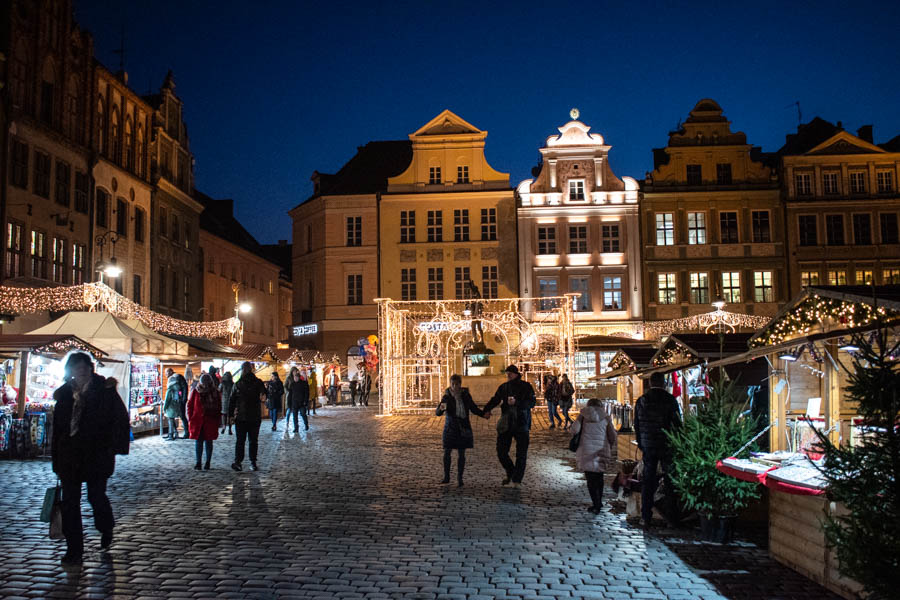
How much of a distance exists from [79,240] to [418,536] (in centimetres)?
2765

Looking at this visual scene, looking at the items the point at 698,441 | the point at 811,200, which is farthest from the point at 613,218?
the point at 698,441

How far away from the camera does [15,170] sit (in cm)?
2792

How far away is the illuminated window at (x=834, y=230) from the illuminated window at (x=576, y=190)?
12.6 m

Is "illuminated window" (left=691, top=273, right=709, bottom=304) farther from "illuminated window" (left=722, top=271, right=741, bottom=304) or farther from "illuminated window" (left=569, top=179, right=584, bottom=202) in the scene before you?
"illuminated window" (left=569, top=179, right=584, bottom=202)

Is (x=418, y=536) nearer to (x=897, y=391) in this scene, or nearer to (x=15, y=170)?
(x=897, y=391)

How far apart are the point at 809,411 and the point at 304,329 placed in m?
39.7

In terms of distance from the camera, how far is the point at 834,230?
42875 mm

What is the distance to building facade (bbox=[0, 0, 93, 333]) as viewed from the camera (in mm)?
27719

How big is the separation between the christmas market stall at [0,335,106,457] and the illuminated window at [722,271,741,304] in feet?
109

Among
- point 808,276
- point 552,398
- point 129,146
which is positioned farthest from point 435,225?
point 552,398

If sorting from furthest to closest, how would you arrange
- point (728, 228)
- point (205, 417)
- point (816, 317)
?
point (728, 228) < point (205, 417) < point (816, 317)

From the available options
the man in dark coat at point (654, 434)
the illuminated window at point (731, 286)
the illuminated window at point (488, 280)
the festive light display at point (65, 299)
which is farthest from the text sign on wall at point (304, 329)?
the man in dark coat at point (654, 434)

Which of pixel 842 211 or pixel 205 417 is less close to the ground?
pixel 842 211

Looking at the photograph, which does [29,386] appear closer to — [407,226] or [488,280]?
[407,226]
